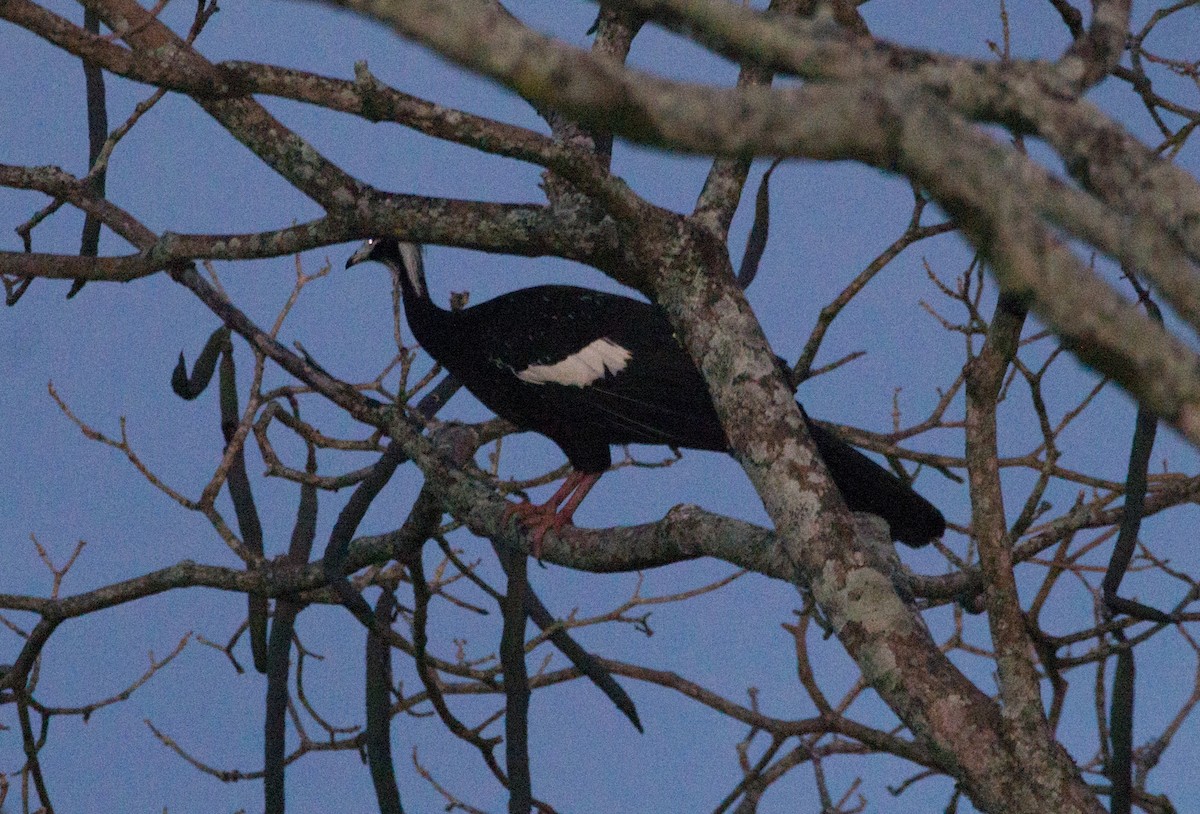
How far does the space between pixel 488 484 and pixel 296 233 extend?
1123 mm

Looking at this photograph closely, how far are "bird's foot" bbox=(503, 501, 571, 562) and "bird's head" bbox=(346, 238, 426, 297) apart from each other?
1606mm

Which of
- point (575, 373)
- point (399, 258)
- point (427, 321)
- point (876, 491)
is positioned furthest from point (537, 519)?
point (399, 258)

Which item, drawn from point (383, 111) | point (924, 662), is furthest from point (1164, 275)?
point (383, 111)

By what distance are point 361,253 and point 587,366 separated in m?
1.54

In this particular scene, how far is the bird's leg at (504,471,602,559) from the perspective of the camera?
179 inches

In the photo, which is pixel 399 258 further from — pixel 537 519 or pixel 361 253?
pixel 537 519

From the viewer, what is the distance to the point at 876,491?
13.4ft

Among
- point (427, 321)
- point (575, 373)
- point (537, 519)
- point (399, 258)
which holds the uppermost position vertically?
point (399, 258)

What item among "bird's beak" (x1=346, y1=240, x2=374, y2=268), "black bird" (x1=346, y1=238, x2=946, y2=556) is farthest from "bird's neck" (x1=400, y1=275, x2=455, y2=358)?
"bird's beak" (x1=346, y1=240, x2=374, y2=268)

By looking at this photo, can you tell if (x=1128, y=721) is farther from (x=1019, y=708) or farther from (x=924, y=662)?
(x=924, y=662)

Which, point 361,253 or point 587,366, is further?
point 361,253

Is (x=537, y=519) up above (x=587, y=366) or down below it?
below

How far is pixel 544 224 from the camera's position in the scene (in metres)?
3.55

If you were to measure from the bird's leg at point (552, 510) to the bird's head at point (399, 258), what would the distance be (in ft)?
4.26
